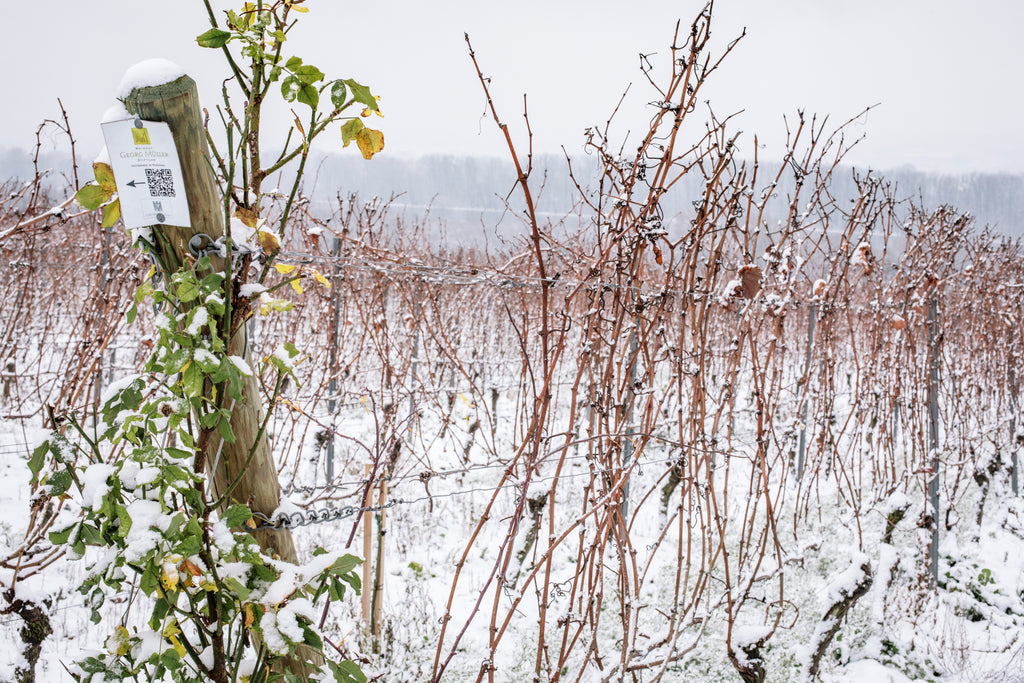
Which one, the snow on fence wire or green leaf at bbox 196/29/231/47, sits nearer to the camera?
green leaf at bbox 196/29/231/47

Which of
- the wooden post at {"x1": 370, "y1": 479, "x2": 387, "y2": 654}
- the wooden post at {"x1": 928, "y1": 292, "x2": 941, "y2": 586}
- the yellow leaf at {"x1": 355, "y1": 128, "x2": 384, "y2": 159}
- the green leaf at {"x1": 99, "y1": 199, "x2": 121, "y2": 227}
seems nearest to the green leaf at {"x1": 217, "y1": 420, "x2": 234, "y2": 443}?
the green leaf at {"x1": 99, "y1": 199, "x2": 121, "y2": 227}

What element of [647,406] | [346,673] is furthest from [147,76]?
[647,406]

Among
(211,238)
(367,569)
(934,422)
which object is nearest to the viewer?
(211,238)

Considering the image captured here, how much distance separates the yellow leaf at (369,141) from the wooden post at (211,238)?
0.77 ft

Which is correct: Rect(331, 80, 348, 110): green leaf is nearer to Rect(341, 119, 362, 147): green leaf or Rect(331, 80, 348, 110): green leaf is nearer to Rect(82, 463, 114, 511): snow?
Rect(341, 119, 362, 147): green leaf

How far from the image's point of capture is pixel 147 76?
853 mm

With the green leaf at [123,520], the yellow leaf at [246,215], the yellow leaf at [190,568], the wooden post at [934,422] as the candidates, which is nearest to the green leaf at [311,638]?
the yellow leaf at [190,568]

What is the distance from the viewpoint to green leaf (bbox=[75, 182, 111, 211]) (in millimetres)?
858

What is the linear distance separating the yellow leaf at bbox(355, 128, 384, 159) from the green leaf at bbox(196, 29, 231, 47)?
215mm

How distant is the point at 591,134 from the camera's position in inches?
72.0

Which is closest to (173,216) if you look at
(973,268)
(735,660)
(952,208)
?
(735,660)

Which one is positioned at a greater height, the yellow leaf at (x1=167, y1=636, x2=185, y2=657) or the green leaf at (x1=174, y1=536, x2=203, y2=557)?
the green leaf at (x1=174, y1=536, x2=203, y2=557)

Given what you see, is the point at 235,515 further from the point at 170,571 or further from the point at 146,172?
the point at 146,172

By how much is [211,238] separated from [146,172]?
0.42ft
